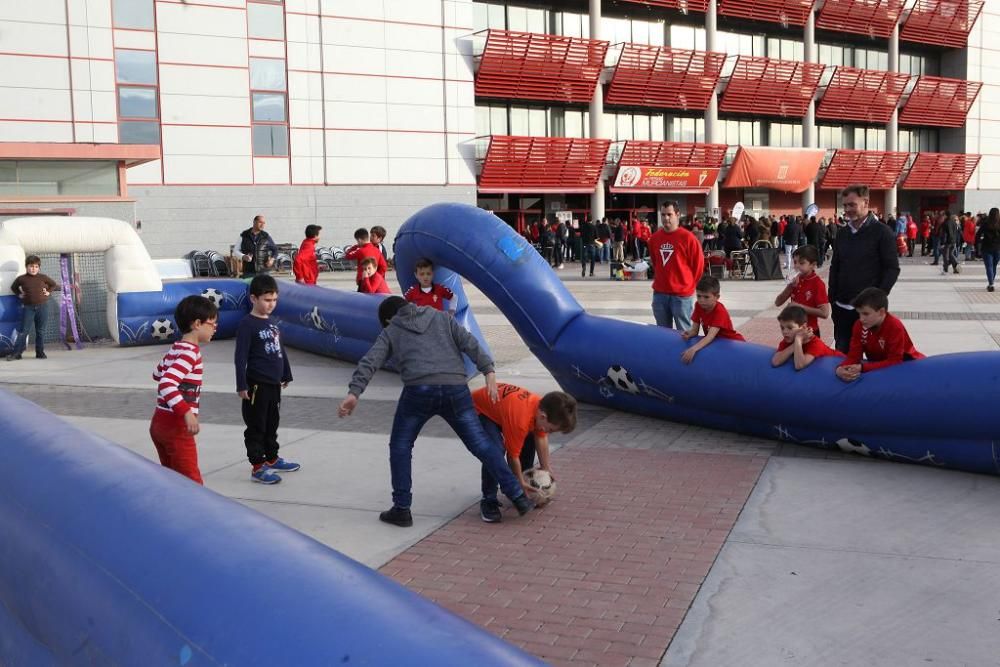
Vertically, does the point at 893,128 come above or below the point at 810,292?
above

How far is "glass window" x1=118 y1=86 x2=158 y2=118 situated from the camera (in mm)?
28703

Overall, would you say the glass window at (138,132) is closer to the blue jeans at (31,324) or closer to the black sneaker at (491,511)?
the blue jeans at (31,324)

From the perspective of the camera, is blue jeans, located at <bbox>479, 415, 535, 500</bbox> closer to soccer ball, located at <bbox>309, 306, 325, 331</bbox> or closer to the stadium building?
soccer ball, located at <bbox>309, 306, 325, 331</bbox>

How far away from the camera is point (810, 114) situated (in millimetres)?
44906

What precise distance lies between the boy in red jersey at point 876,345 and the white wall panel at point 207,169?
2593 centimetres

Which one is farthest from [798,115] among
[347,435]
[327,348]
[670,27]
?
[347,435]

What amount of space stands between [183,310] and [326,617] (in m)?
3.62

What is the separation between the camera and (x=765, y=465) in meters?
7.54

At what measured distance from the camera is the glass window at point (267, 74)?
101ft

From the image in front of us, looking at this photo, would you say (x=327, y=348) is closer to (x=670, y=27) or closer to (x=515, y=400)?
(x=515, y=400)

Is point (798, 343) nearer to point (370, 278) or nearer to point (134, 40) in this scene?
point (370, 278)

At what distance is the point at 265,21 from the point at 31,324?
1925cm

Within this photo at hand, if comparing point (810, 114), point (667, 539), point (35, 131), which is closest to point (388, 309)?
point (667, 539)

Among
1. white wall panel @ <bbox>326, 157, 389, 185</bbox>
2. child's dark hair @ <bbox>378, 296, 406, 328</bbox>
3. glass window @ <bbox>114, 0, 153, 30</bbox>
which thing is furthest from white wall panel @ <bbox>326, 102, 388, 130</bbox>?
child's dark hair @ <bbox>378, 296, 406, 328</bbox>
